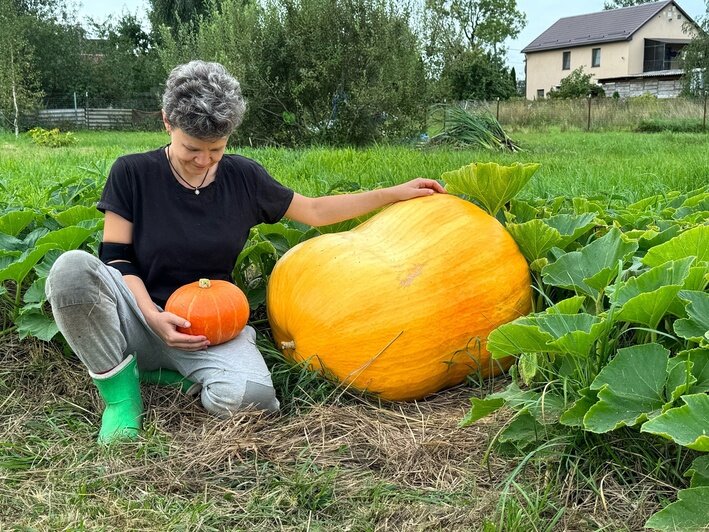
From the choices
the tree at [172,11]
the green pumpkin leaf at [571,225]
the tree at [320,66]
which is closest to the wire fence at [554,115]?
the tree at [172,11]

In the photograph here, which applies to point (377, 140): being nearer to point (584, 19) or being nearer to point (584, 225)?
point (584, 225)

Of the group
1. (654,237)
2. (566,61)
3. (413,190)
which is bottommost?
(654,237)

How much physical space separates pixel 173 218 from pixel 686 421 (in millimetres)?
1637

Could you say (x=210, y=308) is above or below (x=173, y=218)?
below

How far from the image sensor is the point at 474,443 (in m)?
2.01

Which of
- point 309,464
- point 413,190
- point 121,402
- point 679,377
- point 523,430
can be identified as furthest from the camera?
point 413,190

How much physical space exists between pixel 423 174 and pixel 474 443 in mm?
2958

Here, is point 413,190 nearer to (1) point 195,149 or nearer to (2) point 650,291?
(1) point 195,149

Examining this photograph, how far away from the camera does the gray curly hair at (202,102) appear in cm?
221

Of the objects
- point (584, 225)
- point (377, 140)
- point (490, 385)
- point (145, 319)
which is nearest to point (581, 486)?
point (490, 385)

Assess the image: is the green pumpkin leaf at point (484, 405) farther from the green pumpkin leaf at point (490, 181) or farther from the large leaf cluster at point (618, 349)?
the green pumpkin leaf at point (490, 181)

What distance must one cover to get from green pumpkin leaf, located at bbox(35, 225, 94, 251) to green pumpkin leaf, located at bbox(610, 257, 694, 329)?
1.75 metres

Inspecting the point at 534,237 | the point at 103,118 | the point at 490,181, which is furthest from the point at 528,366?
the point at 103,118

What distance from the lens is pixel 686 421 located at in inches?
57.1
